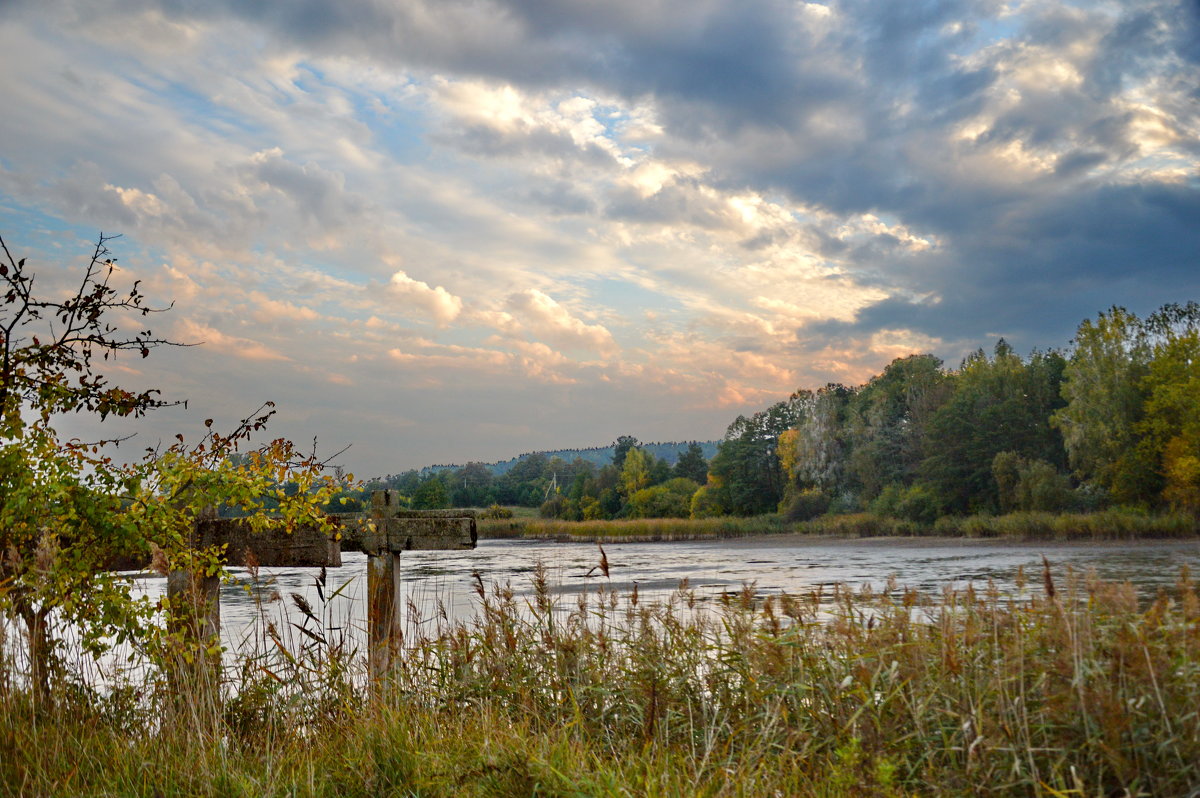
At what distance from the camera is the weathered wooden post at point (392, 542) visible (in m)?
Result: 6.00

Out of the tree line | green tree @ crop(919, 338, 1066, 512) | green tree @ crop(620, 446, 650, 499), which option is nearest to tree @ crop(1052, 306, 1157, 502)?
the tree line

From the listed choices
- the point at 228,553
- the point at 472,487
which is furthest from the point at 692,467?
the point at 228,553

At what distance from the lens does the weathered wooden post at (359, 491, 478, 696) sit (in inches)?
236

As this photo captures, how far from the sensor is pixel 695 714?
4805mm

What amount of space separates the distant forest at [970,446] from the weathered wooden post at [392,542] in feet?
145

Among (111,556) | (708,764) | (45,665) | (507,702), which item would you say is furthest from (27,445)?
(708,764)

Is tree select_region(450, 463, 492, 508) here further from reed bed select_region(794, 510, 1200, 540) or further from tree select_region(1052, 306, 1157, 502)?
tree select_region(1052, 306, 1157, 502)

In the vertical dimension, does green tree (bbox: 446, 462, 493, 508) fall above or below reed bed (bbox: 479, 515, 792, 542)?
above

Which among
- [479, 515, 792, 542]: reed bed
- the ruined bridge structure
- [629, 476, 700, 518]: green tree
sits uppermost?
the ruined bridge structure

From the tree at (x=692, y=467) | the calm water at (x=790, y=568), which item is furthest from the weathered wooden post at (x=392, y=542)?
the tree at (x=692, y=467)

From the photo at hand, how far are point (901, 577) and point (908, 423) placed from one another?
49.3 metres

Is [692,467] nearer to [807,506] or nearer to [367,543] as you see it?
[807,506]

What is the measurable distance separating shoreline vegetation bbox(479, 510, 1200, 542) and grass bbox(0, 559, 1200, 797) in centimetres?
3420

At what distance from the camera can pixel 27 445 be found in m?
5.36
